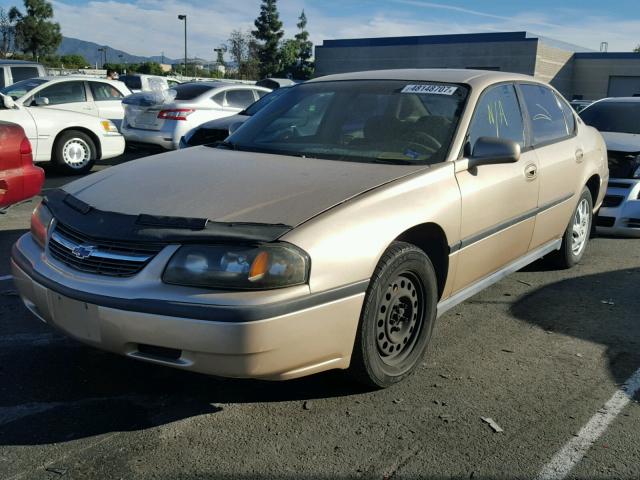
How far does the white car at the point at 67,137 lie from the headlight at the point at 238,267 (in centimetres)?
771

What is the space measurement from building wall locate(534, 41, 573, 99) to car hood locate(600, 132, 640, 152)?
40.4 metres

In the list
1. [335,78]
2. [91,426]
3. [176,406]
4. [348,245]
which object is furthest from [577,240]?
[91,426]

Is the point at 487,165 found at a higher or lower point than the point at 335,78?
lower

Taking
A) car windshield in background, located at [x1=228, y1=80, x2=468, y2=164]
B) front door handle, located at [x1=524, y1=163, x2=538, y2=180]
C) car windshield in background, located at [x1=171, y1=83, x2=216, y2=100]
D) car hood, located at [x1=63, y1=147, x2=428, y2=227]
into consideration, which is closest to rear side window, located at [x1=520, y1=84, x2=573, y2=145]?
front door handle, located at [x1=524, y1=163, x2=538, y2=180]

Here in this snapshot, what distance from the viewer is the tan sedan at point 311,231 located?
2.75 meters

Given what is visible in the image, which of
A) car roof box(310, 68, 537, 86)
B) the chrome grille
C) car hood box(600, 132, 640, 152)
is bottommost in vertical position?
the chrome grille

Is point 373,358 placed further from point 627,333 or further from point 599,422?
point 627,333

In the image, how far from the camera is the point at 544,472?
272 centimetres

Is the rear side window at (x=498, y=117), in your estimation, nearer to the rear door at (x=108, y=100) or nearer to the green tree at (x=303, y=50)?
the rear door at (x=108, y=100)

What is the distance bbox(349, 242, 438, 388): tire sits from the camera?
3105mm

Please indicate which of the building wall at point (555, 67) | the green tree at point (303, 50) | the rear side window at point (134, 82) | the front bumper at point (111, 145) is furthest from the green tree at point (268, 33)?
the front bumper at point (111, 145)

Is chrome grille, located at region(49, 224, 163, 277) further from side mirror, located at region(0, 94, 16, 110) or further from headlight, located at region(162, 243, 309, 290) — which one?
side mirror, located at region(0, 94, 16, 110)

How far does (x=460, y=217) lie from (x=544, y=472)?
1436 mm

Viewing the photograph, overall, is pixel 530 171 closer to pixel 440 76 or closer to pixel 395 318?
pixel 440 76
